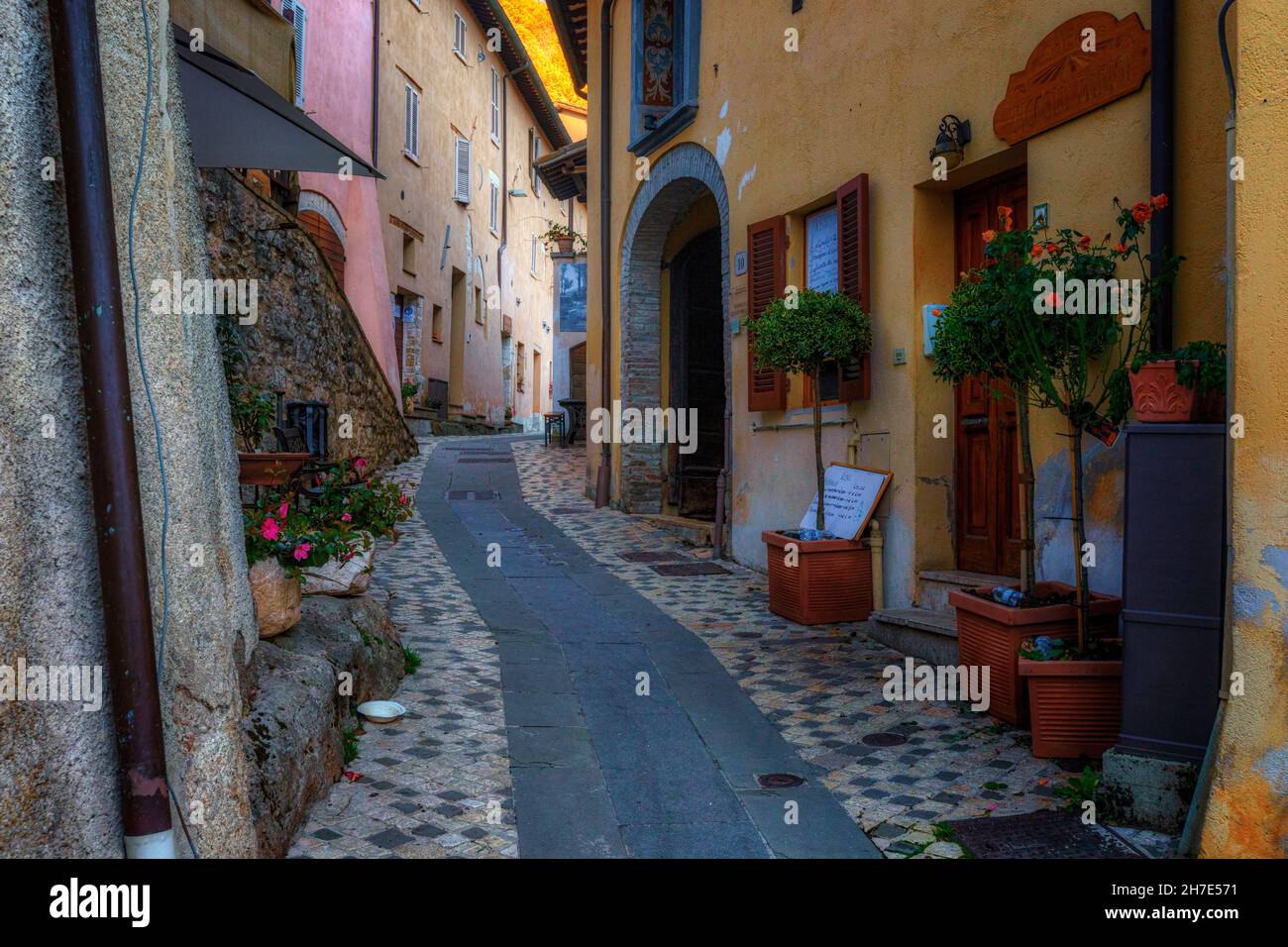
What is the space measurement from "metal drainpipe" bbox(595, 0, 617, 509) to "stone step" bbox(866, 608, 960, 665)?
20.7 feet

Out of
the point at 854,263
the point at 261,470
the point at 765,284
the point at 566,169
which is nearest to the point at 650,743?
the point at 261,470

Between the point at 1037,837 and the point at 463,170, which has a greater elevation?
the point at 463,170

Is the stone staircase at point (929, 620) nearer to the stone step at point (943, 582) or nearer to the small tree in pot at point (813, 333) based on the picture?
the stone step at point (943, 582)

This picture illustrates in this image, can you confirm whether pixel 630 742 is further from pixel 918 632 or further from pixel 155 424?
pixel 155 424

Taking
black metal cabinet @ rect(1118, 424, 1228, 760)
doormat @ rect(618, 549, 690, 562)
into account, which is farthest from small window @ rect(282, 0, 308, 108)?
black metal cabinet @ rect(1118, 424, 1228, 760)

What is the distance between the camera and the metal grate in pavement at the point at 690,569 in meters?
8.33

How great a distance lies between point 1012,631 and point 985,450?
6.55 feet

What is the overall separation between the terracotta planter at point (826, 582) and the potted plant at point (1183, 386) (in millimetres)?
3173

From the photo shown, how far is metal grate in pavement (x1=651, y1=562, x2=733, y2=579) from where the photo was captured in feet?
27.3

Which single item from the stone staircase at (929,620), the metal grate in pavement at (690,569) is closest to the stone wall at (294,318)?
the metal grate in pavement at (690,569)

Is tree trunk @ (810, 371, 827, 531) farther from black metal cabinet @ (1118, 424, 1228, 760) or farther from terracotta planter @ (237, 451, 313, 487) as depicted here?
terracotta planter @ (237, 451, 313, 487)

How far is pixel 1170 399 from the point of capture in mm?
3316

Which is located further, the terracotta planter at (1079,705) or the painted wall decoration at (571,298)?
the painted wall decoration at (571,298)
